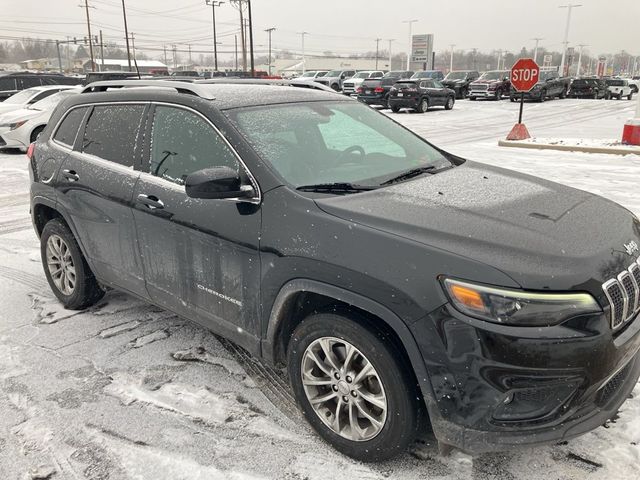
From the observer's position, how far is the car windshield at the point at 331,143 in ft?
9.73

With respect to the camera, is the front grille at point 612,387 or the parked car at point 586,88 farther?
the parked car at point 586,88

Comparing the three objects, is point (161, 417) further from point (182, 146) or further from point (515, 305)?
point (515, 305)

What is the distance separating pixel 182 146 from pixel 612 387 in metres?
2.62

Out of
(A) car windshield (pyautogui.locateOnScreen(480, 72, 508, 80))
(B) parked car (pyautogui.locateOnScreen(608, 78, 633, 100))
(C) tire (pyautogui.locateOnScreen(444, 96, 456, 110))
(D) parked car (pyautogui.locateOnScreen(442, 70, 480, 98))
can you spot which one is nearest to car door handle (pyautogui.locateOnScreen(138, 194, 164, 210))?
(C) tire (pyautogui.locateOnScreen(444, 96, 456, 110))

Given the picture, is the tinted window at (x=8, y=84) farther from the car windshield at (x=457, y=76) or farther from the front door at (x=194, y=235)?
the car windshield at (x=457, y=76)

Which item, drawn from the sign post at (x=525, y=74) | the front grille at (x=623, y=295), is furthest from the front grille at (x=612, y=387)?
the sign post at (x=525, y=74)

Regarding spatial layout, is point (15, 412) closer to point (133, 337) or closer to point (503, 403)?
point (133, 337)

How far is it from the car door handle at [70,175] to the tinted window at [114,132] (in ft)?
0.62

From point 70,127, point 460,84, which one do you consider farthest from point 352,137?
point 460,84

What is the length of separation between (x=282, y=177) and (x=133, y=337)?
1896mm

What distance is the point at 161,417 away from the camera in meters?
2.96

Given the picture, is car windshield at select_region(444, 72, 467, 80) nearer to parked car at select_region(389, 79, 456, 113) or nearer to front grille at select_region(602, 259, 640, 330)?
parked car at select_region(389, 79, 456, 113)

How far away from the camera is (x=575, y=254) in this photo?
89.9 inches

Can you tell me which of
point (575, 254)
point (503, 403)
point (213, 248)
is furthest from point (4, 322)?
point (575, 254)
